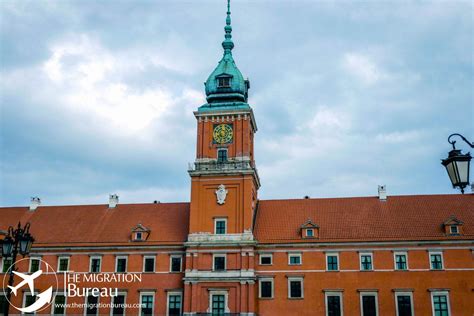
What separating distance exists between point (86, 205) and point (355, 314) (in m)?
27.8

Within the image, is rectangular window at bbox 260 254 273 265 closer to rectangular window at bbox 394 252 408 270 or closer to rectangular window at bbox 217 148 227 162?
rectangular window at bbox 217 148 227 162

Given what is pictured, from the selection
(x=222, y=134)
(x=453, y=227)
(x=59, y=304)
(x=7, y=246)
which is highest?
(x=222, y=134)

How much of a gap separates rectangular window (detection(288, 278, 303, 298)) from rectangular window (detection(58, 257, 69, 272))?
1980 cm

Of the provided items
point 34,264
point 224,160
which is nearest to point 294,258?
point 224,160

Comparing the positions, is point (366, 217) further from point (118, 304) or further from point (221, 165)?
point (118, 304)

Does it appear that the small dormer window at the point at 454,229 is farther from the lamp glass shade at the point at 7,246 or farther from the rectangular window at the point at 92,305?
the lamp glass shade at the point at 7,246

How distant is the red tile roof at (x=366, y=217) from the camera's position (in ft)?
144

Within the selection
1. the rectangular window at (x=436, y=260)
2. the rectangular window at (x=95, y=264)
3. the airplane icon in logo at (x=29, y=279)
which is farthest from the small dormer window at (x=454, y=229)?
the airplane icon in logo at (x=29, y=279)

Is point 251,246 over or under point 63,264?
over

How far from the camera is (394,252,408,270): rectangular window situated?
42438 mm

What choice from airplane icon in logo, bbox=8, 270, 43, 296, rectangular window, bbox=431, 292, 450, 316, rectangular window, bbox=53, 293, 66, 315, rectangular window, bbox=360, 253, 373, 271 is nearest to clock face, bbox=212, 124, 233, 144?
rectangular window, bbox=360, 253, 373, 271

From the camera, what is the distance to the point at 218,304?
→ 141 feet

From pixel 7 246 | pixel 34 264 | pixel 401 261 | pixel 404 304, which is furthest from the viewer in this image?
pixel 34 264

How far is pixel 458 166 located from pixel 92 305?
41447 mm
